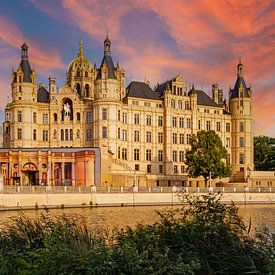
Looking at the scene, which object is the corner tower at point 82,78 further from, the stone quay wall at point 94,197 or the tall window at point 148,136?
the stone quay wall at point 94,197

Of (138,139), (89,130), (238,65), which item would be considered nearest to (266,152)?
(238,65)

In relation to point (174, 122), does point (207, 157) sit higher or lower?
lower

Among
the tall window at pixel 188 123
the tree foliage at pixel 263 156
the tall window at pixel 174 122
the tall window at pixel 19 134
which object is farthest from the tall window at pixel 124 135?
the tree foliage at pixel 263 156

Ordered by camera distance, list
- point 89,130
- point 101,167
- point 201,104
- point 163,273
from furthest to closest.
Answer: point 201,104
point 89,130
point 101,167
point 163,273

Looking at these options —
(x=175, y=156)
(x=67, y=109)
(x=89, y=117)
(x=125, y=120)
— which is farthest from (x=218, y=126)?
(x=67, y=109)

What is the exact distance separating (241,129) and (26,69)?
39.4 meters

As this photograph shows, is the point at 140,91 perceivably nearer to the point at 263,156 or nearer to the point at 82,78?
the point at 82,78

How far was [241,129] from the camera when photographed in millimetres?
89000

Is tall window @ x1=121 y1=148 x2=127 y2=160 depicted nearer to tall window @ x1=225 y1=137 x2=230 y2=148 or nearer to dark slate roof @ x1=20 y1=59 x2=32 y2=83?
dark slate roof @ x1=20 y1=59 x2=32 y2=83

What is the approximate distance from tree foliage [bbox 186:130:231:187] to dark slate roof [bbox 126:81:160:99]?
51.6ft

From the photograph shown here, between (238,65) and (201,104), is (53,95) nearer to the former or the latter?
(201,104)

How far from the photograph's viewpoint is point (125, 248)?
11062mm

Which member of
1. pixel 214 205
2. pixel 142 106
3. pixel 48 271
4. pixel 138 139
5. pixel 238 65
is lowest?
pixel 48 271

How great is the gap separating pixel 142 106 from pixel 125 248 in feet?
234
